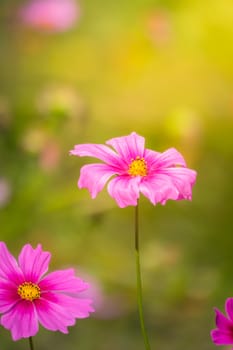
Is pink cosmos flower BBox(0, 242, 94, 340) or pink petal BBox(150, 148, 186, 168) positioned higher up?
pink petal BBox(150, 148, 186, 168)

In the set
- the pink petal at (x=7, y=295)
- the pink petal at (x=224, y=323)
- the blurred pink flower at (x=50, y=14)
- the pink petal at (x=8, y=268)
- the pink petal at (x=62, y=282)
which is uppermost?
the blurred pink flower at (x=50, y=14)

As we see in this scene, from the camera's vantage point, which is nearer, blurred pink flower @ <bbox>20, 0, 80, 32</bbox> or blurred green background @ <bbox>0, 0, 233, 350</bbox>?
blurred green background @ <bbox>0, 0, 233, 350</bbox>

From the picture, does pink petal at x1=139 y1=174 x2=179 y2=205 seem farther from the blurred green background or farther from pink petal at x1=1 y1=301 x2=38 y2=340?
the blurred green background

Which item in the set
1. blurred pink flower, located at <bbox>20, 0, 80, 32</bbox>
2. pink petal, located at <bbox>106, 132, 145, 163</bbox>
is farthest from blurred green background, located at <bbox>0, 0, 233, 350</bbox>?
pink petal, located at <bbox>106, 132, 145, 163</bbox>

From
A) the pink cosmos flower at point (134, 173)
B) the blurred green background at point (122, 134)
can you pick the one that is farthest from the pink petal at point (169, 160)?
the blurred green background at point (122, 134)

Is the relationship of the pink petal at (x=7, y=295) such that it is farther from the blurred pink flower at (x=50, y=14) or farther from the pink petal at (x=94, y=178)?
the blurred pink flower at (x=50, y=14)

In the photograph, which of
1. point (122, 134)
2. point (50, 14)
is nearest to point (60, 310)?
point (122, 134)

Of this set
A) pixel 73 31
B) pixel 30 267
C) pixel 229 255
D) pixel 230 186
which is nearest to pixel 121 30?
pixel 73 31
